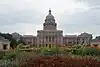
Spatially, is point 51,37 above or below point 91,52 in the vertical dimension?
above

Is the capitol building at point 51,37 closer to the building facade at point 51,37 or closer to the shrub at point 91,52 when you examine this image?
the building facade at point 51,37

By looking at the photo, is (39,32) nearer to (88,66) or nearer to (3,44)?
(3,44)

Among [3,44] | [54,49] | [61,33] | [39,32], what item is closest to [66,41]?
[61,33]

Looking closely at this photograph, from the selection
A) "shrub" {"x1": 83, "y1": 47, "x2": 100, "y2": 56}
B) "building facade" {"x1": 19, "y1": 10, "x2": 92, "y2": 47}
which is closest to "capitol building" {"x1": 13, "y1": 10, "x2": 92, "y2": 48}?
"building facade" {"x1": 19, "y1": 10, "x2": 92, "y2": 47}

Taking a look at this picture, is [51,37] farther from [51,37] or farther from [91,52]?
[91,52]

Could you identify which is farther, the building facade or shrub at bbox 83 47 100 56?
the building facade

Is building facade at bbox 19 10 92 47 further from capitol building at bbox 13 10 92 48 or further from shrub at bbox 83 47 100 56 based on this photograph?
shrub at bbox 83 47 100 56

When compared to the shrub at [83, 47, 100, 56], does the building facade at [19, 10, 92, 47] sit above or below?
above

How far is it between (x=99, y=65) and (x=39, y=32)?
118437mm

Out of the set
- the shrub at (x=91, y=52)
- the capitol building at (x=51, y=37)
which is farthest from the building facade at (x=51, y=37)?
the shrub at (x=91, y=52)

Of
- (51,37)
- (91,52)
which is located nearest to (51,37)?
(51,37)

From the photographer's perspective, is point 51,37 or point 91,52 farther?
point 51,37

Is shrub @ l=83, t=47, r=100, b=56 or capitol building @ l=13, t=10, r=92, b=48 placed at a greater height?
capitol building @ l=13, t=10, r=92, b=48

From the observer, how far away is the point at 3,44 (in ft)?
170
